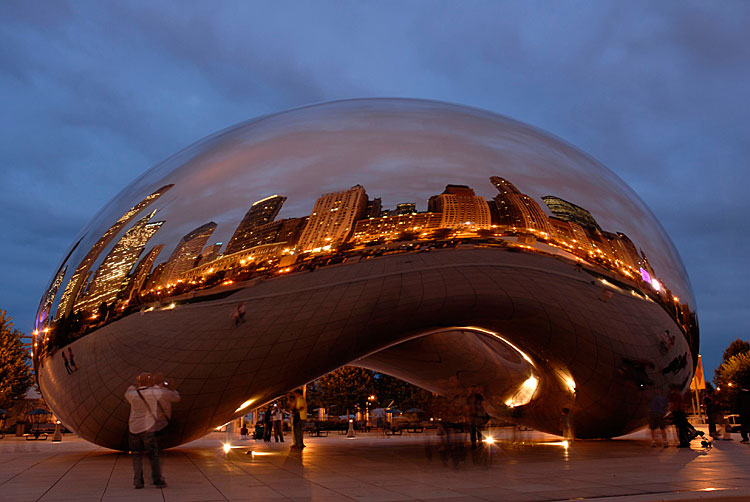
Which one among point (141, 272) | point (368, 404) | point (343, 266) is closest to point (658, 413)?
point (343, 266)

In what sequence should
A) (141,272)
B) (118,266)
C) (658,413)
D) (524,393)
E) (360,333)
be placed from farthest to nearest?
(524,393) < (658,413) < (360,333) < (118,266) < (141,272)

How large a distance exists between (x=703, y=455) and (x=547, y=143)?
5378 millimetres

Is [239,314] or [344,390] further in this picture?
[344,390]

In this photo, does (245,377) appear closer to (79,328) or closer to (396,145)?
(79,328)

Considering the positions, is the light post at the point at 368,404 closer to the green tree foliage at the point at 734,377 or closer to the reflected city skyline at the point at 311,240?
the green tree foliage at the point at 734,377

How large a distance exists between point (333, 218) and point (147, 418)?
116 inches

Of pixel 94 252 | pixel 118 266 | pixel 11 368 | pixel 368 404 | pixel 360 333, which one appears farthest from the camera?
pixel 368 404

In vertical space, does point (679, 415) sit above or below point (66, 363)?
below

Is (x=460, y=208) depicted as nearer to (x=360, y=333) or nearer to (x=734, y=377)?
(x=360, y=333)

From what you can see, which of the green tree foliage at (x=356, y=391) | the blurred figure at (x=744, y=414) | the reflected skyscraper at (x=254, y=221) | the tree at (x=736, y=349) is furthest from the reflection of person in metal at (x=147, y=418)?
the tree at (x=736, y=349)

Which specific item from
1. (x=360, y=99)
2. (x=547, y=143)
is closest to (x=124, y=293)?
Result: (x=360, y=99)

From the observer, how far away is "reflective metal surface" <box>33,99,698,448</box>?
699cm

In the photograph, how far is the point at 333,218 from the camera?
7.00m

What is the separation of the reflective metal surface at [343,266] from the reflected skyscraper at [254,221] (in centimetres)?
2
